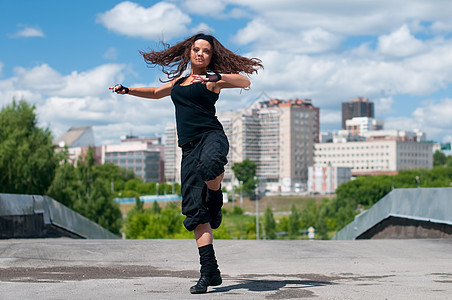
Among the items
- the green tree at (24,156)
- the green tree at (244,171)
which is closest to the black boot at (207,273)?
the green tree at (24,156)

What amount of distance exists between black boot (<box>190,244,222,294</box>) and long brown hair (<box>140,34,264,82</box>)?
134 centimetres

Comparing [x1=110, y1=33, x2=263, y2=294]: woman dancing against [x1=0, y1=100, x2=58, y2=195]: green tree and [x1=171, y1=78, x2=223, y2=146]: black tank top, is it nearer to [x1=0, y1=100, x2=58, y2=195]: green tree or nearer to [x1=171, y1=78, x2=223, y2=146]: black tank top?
[x1=171, y1=78, x2=223, y2=146]: black tank top

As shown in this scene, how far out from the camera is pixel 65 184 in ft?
127

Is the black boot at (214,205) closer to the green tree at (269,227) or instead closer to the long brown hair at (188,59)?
the long brown hair at (188,59)

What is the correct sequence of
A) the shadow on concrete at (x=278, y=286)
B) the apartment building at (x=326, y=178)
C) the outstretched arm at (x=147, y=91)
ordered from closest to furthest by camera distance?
1. the shadow on concrete at (x=278, y=286)
2. the outstretched arm at (x=147, y=91)
3. the apartment building at (x=326, y=178)

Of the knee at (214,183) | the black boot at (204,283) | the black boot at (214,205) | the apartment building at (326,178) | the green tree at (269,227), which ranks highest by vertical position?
the apartment building at (326,178)

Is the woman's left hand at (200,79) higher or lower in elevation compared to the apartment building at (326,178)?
lower

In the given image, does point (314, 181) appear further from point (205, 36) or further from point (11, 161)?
point (205, 36)

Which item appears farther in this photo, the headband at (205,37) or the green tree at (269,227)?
the green tree at (269,227)

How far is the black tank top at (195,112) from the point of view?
16.5ft

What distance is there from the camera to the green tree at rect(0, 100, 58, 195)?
113 feet

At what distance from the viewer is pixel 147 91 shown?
571 cm

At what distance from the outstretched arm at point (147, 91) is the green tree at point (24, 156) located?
29.9 metres

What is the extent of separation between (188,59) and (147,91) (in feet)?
1.38
